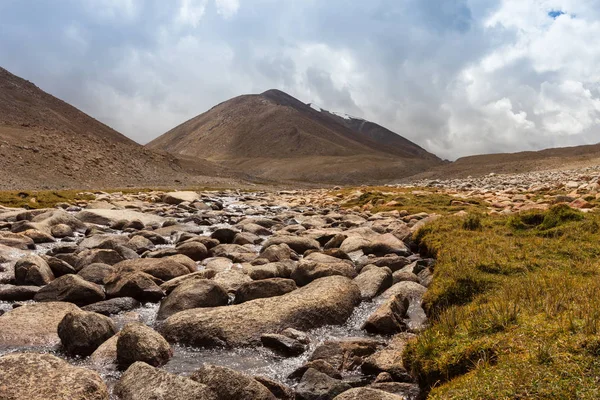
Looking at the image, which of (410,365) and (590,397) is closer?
(590,397)

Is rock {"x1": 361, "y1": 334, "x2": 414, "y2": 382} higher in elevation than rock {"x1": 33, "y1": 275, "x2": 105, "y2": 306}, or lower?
lower

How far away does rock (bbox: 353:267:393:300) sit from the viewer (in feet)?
38.3

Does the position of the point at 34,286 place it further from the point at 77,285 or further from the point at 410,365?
the point at 410,365

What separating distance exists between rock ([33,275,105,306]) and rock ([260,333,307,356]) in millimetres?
5229

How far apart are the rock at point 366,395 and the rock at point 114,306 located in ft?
22.6

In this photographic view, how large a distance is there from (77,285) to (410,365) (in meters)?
8.62

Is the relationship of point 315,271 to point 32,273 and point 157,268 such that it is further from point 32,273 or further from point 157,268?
point 32,273

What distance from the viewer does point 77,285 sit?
11211 mm

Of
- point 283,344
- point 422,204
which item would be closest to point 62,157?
point 422,204

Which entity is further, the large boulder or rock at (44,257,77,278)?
rock at (44,257,77,278)

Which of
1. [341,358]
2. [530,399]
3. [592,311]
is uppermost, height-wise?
[592,311]

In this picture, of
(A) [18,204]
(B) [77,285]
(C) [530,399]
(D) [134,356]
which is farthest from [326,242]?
(A) [18,204]

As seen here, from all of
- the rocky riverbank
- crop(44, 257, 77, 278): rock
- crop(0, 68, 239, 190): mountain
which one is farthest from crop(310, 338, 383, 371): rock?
crop(0, 68, 239, 190): mountain

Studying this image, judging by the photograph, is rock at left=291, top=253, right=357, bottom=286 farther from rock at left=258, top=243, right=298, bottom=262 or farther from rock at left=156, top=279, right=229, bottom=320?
rock at left=258, top=243, right=298, bottom=262
